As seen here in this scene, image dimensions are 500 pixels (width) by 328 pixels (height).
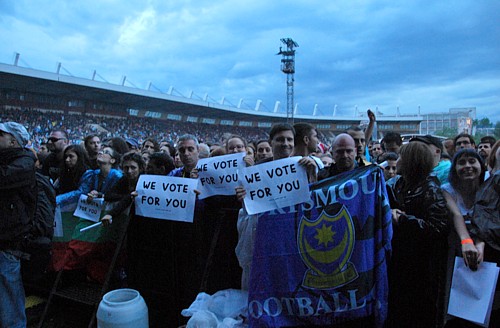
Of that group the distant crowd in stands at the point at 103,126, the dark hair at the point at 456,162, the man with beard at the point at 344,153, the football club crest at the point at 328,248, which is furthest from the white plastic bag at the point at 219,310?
the distant crowd in stands at the point at 103,126

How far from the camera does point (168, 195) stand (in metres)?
3.43

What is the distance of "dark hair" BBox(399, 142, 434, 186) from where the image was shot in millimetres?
2885

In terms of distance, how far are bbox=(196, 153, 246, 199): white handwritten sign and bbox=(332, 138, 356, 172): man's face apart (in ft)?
2.90

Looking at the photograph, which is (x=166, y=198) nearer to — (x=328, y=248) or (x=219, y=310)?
(x=219, y=310)

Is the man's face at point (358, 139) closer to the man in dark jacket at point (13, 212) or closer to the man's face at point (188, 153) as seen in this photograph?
the man's face at point (188, 153)

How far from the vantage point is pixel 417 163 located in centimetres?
291

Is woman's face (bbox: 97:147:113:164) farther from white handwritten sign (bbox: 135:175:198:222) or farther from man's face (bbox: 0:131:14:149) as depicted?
man's face (bbox: 0:131:14:149)

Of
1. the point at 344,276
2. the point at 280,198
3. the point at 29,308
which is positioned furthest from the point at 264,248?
the point at 29,308

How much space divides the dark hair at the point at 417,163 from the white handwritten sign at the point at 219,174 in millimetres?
1460

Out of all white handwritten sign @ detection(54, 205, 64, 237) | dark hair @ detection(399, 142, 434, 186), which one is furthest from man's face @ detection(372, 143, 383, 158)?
white handwritten sign @ detection(54, 205, 64, 237)

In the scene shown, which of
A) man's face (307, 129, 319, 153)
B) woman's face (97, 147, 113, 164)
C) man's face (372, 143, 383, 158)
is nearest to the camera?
man's face (307, 129, 319, 153)

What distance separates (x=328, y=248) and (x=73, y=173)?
362 centimetres

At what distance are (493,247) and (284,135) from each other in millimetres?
1820

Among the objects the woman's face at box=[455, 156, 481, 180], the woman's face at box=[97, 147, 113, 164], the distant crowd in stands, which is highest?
the distant crowd in stands
